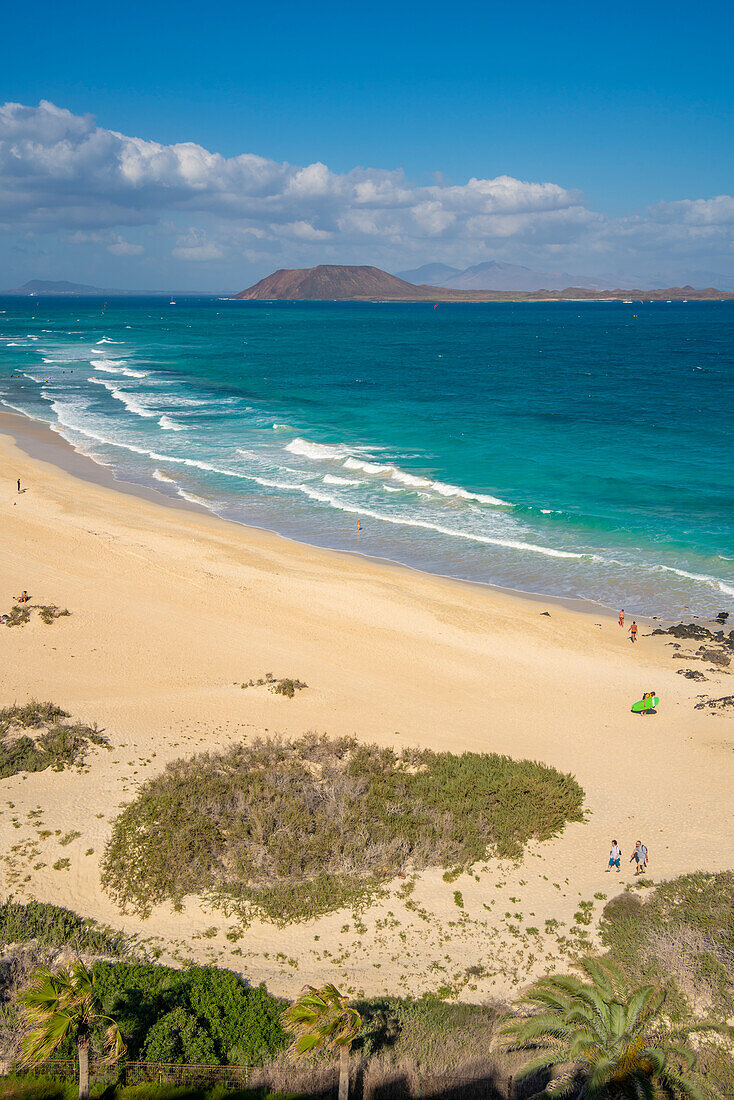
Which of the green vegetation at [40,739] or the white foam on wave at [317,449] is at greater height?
the white foam on wave at [317,449]

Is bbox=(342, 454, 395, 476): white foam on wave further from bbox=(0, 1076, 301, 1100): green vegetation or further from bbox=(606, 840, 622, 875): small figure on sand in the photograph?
bbox=(0, 1076, 301, 1100): green vegetation

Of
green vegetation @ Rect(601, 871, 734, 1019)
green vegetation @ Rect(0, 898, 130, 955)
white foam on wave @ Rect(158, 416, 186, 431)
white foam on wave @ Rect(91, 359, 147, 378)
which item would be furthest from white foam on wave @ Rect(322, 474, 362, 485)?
white foam on wave @ Rect(91, 359, 147, 378)

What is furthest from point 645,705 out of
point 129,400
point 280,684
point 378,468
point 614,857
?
point 129,400

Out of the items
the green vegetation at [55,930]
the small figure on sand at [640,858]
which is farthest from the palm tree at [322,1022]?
the small figure on sand at [640,858]

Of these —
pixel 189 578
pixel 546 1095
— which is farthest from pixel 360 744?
pixel 189 578

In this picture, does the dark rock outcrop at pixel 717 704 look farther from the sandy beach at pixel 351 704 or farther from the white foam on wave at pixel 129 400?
the white foam on wave at pixel 129 400

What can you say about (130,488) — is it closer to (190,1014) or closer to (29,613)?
(29,613)

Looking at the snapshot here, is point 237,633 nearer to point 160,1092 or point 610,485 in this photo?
point 160,1092
